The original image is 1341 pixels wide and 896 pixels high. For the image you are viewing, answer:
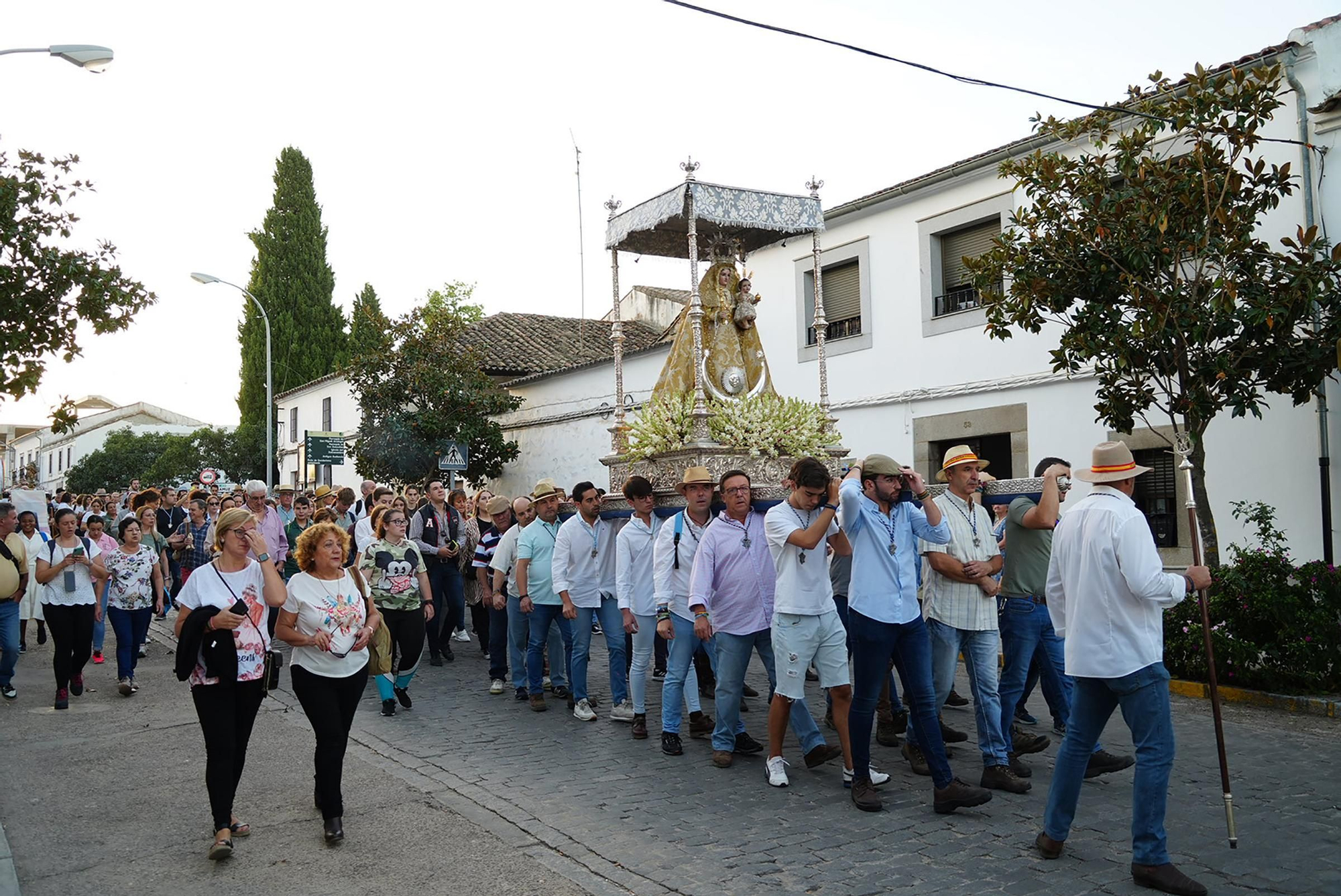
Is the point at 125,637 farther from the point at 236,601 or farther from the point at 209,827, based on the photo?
the point at 236,601

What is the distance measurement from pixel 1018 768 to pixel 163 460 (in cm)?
5509

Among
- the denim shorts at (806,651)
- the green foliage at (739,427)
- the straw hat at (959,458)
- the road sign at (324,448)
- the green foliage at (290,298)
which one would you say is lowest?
the denim shorts at (806,651)

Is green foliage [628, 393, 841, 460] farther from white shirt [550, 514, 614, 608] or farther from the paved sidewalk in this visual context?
the paved sidewalk

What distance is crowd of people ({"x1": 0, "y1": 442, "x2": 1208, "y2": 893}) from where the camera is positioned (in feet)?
16.3

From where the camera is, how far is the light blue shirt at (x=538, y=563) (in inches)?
363

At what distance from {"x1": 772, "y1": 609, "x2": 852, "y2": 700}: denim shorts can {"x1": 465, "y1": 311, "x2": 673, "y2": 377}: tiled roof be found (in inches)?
809

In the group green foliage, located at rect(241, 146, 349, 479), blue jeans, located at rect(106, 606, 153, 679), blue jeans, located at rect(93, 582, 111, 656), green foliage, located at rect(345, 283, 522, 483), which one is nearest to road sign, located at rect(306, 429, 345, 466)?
green foliage, located at rect(345, 283, 522, 483)

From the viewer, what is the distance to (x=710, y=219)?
10.1 m

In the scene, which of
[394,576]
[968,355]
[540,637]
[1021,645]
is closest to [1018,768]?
[1021,645]

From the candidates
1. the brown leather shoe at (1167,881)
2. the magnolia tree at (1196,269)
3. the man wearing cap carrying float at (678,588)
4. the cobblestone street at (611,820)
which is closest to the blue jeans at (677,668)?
the man wearing cap carrying float at (678,588)

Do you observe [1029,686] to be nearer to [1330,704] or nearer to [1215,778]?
[1215,778]

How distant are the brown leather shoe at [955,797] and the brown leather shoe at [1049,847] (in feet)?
2.26

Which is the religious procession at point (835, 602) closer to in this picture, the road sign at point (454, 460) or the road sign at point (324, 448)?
the road sign at point (454, 460)

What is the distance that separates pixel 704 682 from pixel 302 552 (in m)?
4.69
